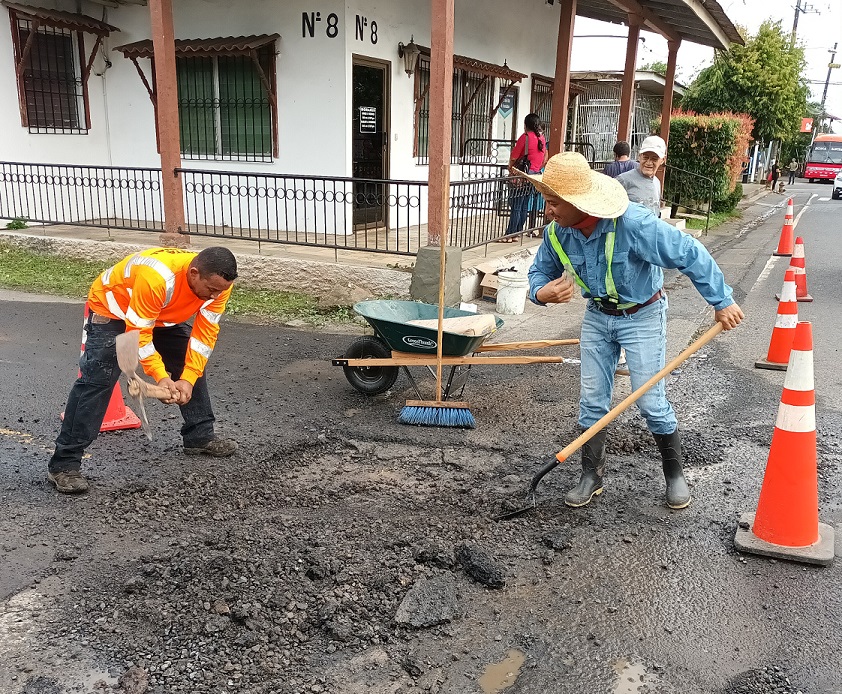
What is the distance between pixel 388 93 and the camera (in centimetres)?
1024

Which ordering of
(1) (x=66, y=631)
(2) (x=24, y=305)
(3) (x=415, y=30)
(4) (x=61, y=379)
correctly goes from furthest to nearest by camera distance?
(3) (x=415, y=30)
(2) (x=24, y=305)
(4) (x=61, y=379)
(1) (x=66, y=631)

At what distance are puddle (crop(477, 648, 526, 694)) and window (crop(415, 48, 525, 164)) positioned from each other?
9.35 metres

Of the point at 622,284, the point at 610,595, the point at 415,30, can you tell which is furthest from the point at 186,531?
the point at 415,30

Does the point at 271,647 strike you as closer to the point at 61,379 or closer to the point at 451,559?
the point at 451,559

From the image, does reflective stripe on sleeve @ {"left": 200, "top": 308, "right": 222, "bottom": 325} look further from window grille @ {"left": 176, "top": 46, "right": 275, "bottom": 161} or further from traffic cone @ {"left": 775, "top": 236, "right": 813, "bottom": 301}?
window grille @ {"left": 176, "top": 46, "right": 275, "bottom": 161}

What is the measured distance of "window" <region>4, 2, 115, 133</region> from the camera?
33.1 ft

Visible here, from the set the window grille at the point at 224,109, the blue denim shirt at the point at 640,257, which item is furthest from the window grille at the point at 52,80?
the blue denim shirt at the point at 640,257

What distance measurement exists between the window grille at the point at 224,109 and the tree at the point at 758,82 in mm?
21675

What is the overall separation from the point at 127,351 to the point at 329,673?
5.75ft

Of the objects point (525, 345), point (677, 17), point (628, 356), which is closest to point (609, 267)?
point (628, 356)

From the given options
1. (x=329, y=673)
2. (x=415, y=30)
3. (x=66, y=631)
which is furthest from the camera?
(x=415, y=30)

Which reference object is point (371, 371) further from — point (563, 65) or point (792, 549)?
point (563, 65)

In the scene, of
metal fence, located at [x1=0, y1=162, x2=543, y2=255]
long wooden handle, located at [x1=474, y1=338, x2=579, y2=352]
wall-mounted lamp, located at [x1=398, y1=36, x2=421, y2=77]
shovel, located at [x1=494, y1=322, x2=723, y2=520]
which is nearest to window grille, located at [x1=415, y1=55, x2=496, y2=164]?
wall-mounted lamp, located at [x1=398, y1=36, x2=421, y2=77]

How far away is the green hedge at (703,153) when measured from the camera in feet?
60.3
